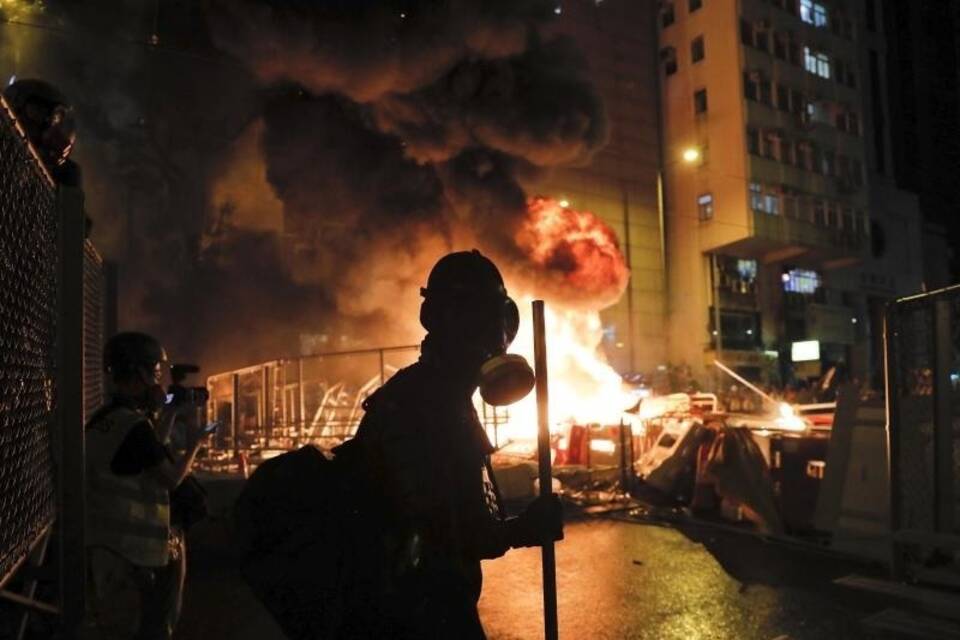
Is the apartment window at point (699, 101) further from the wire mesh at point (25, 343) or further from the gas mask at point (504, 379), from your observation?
the wire mesh at point (25, 343)

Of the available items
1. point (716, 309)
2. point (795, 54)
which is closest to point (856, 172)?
point (795, 54)

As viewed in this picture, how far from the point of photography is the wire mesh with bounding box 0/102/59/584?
1.46m

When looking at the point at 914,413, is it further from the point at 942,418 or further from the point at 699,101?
the point at 699,101

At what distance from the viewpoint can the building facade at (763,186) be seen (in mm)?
33000

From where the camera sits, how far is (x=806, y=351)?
30.3 metres

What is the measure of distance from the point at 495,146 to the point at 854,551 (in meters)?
16.0

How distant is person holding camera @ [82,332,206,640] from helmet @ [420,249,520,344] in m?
1.54

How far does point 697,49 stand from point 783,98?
15.4 feet

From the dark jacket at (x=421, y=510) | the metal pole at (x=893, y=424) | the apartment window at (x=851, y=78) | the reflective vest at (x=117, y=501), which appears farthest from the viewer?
the apartment window at (x=851, y=78)

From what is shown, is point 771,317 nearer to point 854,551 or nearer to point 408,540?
point 854,551

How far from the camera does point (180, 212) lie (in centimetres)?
2331

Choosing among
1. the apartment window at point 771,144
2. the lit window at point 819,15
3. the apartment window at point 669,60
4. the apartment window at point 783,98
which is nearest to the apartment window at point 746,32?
the apartment window at point 783,98

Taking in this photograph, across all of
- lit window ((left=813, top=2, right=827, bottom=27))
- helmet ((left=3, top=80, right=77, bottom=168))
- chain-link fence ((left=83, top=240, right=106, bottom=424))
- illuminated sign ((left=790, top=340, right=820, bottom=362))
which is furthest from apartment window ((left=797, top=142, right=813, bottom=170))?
helmet ((left=3, top=80, right=77, bottom=168))

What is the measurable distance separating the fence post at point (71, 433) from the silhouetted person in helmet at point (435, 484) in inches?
26.3
